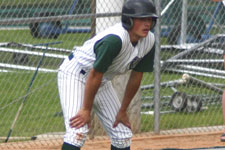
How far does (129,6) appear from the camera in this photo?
4574 mm

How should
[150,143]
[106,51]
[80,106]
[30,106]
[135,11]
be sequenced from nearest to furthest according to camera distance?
1. [106,51]
2. [135,11]
3. [80,106]
4. [150,143]
5. [30,106]

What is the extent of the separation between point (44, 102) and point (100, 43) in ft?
17.5

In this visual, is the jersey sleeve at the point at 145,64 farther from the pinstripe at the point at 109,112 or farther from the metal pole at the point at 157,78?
the metal pole at the point at 157,78

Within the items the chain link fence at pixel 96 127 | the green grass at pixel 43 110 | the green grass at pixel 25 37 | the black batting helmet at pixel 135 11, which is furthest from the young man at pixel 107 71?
the green grass at pixel 25 37

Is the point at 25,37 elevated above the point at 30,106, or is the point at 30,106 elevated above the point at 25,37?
the point at 25,37

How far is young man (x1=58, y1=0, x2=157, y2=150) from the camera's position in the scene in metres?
4.43

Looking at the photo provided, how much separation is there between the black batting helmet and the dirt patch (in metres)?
2.78

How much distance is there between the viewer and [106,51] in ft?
14.2

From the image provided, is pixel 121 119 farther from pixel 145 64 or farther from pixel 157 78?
pixel 157 78

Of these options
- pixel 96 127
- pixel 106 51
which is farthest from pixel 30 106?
pixel 106 51

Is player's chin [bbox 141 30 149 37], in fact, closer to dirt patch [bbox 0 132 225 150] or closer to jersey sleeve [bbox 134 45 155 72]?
jersey sleeve [bbox 134 45 155 72]

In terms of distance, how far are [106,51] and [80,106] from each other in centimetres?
59

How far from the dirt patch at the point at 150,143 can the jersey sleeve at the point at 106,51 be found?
2833 mm

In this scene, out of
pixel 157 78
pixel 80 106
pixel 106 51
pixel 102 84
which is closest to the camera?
pixel 106 51
